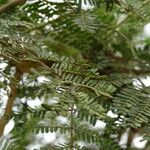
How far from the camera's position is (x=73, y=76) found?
0.54 metres

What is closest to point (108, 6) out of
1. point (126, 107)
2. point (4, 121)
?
point (126, 107)

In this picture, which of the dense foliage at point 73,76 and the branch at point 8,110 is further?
the branch at point 8,110

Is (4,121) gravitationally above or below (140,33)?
below

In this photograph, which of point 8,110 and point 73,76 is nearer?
point 73,76

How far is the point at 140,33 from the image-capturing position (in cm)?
103

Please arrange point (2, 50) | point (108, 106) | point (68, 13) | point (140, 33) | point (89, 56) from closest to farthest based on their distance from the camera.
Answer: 1. point (2, 50)
2. point (108, 106)
3. point (68, 13)
4. point (89, 56)
5. point (140, 33)

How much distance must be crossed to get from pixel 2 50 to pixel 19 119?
0.60 feet

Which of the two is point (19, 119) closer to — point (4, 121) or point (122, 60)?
point (4, 121)

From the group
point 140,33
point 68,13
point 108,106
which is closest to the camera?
point 108,106

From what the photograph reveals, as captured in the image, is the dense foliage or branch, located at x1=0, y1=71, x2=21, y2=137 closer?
the dense foliage

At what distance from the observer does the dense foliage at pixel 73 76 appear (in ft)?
1.73

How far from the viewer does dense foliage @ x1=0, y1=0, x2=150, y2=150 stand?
20.8 inches

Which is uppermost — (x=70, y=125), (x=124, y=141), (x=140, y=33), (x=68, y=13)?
(x=140, y=33)

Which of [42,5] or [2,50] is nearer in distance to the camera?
[2,50]
